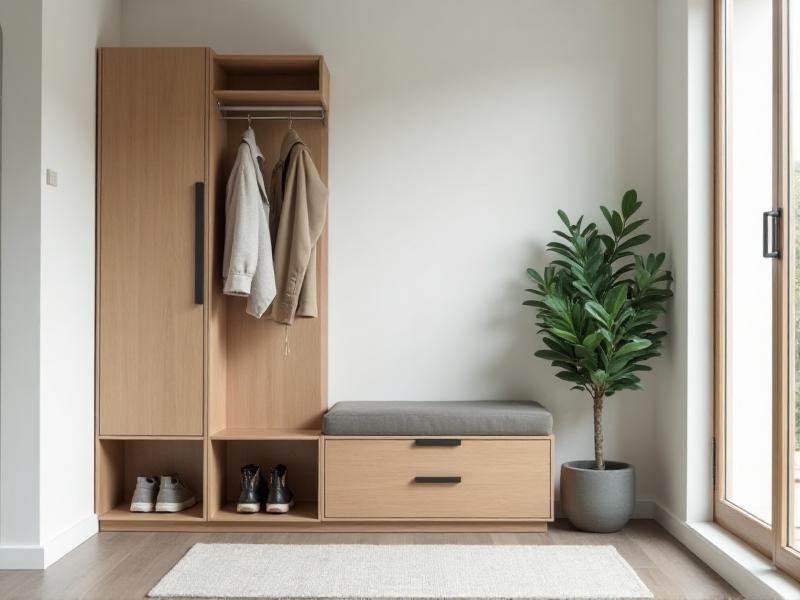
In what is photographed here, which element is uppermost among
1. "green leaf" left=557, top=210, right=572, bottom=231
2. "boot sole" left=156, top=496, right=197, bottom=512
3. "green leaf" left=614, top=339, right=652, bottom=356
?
"green leaf" left=557, top=210, right=572, bottom=231

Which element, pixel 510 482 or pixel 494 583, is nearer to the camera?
pixel 494 583

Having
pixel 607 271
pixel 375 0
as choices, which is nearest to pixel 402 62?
pixel 375 0

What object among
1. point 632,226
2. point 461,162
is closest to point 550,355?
point 632,226

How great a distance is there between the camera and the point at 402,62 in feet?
13.4

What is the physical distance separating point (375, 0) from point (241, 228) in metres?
1.39

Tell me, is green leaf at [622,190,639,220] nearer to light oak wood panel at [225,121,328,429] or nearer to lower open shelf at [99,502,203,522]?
light oak wood panel at [225,121,328,429]

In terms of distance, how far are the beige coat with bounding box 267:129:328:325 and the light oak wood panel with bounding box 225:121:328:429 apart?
162mm

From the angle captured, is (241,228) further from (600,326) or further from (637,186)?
(637,186)

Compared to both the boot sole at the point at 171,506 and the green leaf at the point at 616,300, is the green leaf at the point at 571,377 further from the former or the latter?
the boot sole at the point at 171,506

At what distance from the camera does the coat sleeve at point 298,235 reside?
Answer: 12.4 ft

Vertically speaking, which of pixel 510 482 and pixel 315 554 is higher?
pixel 510 482

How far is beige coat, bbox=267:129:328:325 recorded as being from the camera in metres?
3.77

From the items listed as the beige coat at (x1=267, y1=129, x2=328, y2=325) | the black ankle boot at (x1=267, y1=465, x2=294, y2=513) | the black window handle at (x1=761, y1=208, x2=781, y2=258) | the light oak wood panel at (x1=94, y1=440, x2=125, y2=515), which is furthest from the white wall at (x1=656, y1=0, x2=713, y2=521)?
the light oak wood panel at (x1=94, y1=440, x2=125, y2=515)

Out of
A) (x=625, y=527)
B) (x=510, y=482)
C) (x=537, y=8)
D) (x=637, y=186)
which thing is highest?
(x=537, y=8)
